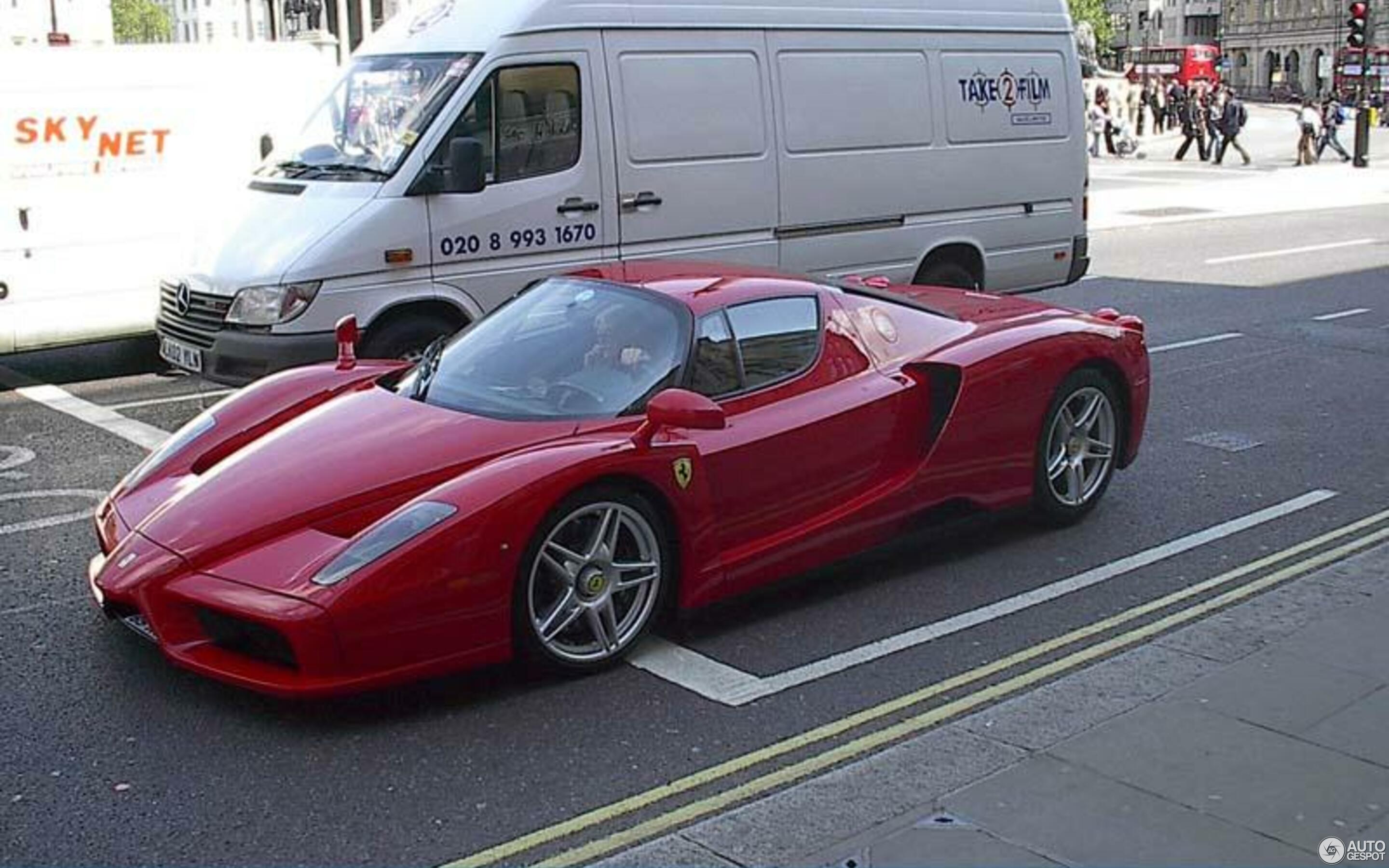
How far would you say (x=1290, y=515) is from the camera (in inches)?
286

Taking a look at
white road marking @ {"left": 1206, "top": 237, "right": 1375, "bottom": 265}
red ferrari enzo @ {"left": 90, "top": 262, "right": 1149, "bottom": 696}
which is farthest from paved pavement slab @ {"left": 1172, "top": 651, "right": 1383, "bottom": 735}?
white road marking @ {"left": 1206, "top": 237, "right": 1375, "bottom": 265}

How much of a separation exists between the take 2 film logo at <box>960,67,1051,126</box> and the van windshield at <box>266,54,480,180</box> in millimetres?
4115

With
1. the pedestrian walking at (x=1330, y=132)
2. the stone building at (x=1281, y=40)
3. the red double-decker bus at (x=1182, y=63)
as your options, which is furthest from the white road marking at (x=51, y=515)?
the stone building at (x=1281, y=40)

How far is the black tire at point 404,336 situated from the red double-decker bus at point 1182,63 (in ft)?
234

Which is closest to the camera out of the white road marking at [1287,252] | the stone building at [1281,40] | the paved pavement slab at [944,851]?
the paved pavement slab at [944,851]

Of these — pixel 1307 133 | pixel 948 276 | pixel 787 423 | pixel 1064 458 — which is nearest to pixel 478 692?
pixel 787 423

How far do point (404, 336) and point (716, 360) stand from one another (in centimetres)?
358

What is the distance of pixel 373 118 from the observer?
30.1 ft

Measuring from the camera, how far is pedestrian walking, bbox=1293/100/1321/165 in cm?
3728

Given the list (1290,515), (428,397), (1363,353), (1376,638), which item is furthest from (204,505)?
(1363,353)

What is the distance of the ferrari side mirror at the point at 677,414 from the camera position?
16.9 feet

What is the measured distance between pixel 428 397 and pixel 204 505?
966 mm

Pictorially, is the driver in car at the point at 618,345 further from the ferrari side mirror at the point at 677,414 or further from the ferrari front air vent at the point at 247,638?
the ferrari front air vent at the point at 247,638

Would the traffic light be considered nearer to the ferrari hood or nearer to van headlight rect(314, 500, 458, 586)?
the ferrari hood
